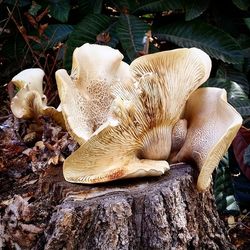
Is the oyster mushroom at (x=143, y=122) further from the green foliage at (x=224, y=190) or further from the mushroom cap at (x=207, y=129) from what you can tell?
the green foliage at (x=224, y=190)

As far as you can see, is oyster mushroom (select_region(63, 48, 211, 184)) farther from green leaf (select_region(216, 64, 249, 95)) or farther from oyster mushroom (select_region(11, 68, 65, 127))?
green leaf (select_region(216, 64, 249, 95))

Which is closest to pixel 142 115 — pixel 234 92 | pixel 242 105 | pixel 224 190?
pixel 224 190

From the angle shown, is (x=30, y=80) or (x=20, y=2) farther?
(x=20, y=2)

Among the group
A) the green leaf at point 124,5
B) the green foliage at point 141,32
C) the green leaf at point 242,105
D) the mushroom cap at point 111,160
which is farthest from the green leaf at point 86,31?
the mushroom cap at point 111,160

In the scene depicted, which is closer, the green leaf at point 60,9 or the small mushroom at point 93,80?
the small mushroom at point 93,80

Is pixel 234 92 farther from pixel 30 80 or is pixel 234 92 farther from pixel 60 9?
pixel 30 80

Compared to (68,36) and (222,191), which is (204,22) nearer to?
(68,36)
